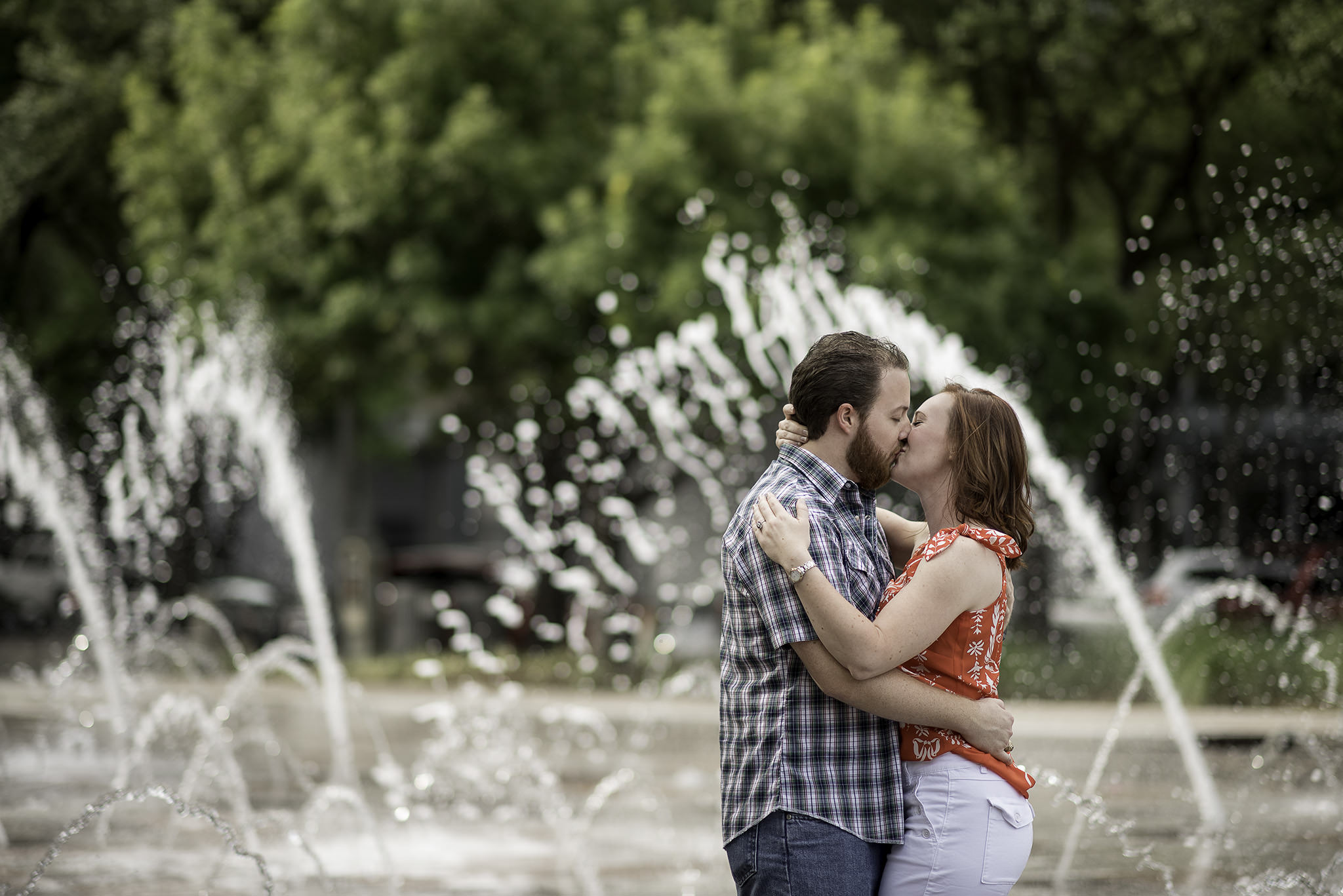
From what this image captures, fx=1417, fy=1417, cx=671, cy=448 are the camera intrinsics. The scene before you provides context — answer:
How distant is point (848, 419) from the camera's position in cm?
269

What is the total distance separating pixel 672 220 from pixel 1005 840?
12.8 m

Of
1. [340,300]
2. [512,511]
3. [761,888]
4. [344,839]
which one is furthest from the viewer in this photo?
[512,511]

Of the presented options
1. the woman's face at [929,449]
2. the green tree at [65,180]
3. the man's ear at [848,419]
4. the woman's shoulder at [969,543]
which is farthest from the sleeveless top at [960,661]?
the green tree at [65,180]

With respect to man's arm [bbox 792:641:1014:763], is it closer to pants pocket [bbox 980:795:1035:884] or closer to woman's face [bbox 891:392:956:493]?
pants pocket [bbox 980:795:1035:884]

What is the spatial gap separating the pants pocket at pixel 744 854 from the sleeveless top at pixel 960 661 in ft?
1.08

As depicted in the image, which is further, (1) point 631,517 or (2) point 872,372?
(1) point 631,517

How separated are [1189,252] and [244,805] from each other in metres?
15.3

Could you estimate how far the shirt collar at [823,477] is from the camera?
270 centimetres

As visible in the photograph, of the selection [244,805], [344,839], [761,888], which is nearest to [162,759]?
A: [244,805]

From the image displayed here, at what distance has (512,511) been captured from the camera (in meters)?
22.9

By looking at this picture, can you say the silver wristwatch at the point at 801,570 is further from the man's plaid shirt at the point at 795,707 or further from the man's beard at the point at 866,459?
the man's beard at the point at 866,459

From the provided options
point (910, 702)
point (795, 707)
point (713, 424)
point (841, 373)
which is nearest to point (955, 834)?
point (910, 702)

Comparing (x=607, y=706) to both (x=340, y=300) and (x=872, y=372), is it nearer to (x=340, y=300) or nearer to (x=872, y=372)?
(x=340, y=300)

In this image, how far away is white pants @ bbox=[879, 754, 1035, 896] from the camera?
8.52ft
